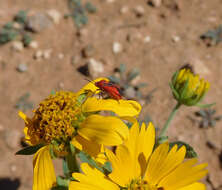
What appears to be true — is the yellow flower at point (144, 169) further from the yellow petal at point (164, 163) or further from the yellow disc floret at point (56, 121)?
the yellow disc floret at point (56, 121)

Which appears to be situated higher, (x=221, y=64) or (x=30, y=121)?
(x=221, y=64)

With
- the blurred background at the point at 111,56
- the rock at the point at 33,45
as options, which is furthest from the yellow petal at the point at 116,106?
the rock at the point at 33,45

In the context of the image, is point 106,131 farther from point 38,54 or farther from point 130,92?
point 38,54

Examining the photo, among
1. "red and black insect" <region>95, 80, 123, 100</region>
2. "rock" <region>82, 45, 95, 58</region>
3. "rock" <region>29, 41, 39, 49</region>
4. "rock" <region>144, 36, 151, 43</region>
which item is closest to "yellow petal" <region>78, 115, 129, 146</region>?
"red and black insect" <region>95, 80, 123, 100</region>

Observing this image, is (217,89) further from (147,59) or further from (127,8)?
(127,8)

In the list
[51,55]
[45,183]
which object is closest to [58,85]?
[51,55]

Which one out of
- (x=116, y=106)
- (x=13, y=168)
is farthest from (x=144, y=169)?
(x=13, y=168)

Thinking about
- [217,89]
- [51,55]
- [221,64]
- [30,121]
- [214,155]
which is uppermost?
[51,55]
